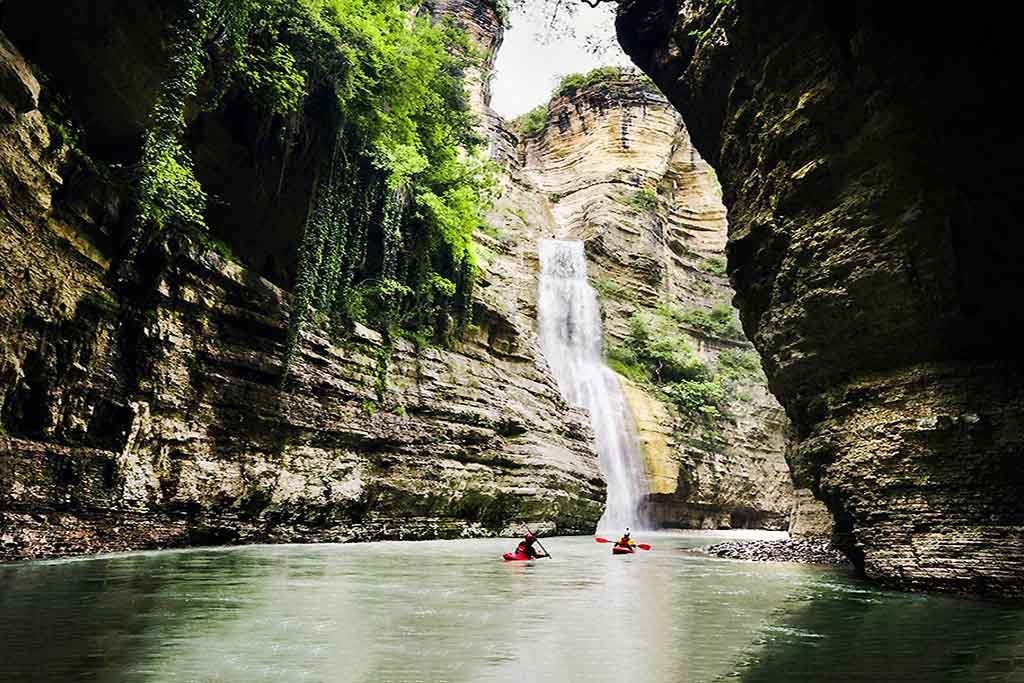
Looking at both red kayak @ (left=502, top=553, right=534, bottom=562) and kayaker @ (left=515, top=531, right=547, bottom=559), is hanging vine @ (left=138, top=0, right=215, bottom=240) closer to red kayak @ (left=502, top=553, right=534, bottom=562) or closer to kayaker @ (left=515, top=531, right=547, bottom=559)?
red kayak @ (left=502, top=553, right=534, bottom=562)

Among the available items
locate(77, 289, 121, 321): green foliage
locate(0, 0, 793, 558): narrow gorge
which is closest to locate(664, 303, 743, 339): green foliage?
locate(0, 0, 793, 558): narrow gorge

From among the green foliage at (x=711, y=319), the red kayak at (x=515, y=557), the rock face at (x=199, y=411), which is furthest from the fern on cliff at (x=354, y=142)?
the green foliage at (x=711, y=319)

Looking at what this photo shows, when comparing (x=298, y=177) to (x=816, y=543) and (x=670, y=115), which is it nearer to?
(x=816, y=543)

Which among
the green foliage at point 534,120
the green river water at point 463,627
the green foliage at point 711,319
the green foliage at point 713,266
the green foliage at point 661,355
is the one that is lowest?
the green river water at point 463,627

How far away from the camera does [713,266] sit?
128 feet

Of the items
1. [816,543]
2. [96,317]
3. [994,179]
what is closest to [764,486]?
[816,543]

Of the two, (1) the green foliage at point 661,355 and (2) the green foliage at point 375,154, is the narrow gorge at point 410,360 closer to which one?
(2) the green foliage at point 375,154

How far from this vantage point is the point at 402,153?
561 inches

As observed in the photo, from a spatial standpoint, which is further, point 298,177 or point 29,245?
point 298,177

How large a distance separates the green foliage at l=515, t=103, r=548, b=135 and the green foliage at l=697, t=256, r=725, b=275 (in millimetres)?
15889

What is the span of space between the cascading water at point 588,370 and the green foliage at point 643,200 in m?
5.29

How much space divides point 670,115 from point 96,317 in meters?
40.1

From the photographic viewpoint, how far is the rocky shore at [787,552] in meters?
11.6

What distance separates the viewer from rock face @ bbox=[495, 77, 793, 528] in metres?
27.5
